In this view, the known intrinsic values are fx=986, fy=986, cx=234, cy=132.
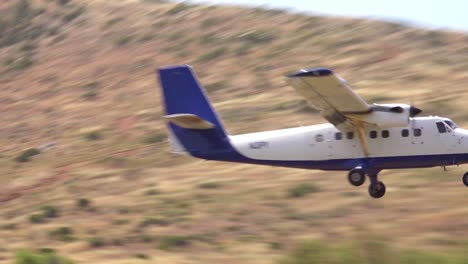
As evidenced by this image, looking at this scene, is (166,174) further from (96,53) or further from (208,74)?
(96,53)

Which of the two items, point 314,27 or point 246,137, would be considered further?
point 314,27

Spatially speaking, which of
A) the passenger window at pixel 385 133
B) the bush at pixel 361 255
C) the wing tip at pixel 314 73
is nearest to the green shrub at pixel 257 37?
the passenger window at pixel 385 133

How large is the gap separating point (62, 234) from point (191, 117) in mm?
7786

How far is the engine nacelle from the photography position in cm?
2686

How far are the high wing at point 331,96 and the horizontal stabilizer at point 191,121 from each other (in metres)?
4.04

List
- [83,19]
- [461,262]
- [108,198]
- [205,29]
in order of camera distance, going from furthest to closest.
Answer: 1. [83,19]
2. [205,29]
3. [108,198]
4. [461,262]

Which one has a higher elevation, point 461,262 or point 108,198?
point 461,262

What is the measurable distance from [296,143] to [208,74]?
92.2 feet

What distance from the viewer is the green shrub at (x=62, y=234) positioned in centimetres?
3359

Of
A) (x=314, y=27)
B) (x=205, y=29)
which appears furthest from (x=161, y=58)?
(x=314, y=27)

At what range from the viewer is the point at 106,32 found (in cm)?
6881

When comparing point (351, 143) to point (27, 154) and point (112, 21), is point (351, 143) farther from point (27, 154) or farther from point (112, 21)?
point (112, 21)

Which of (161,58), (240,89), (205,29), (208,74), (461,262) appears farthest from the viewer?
(205,29)

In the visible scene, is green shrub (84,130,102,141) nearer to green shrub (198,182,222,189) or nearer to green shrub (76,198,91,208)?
green shrub (76,198,91,208)
